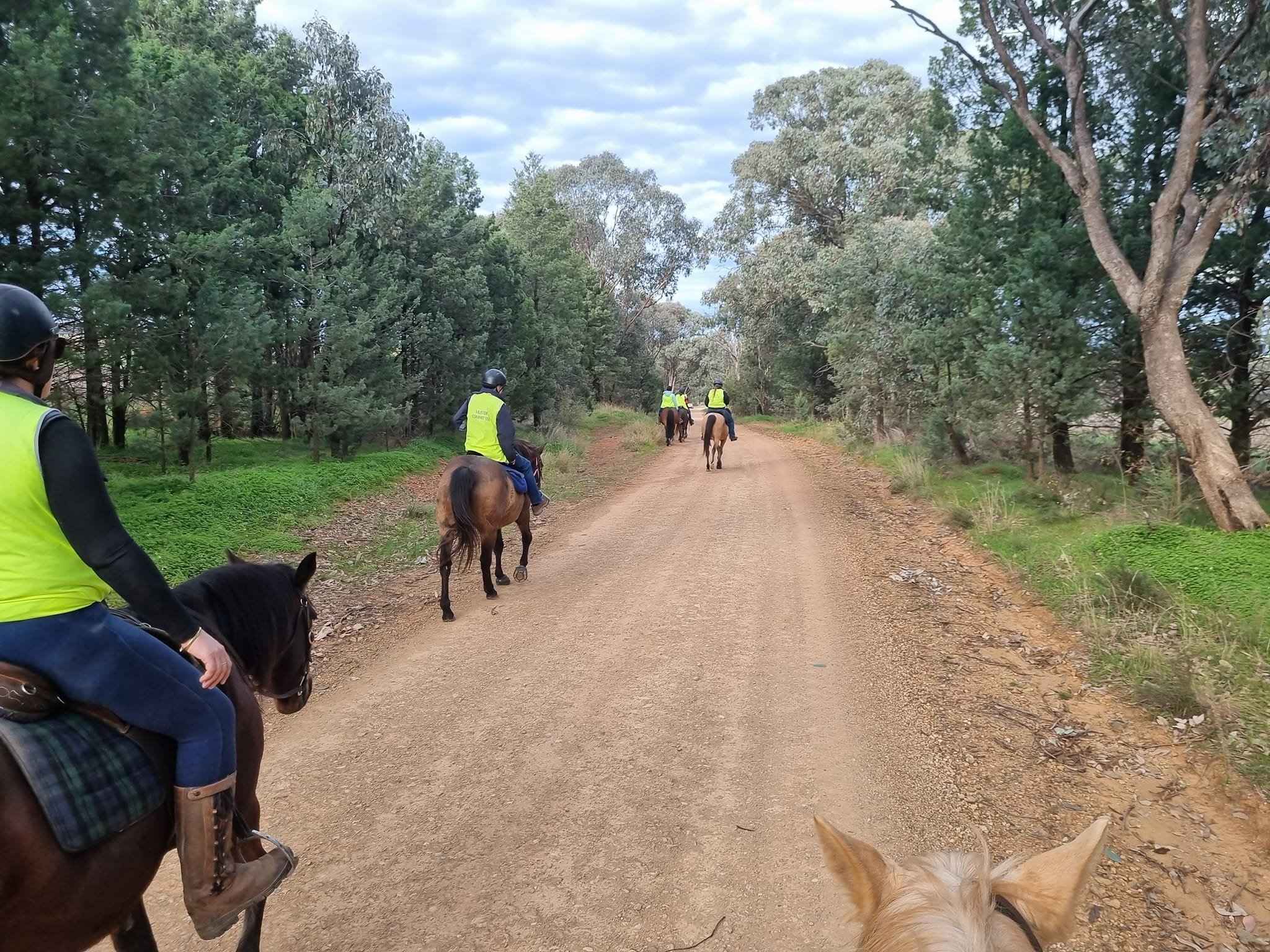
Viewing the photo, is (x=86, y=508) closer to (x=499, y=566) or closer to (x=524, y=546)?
(x=499, y=566)

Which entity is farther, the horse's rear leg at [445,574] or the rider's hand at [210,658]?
the horse's rear leg at [445,574]

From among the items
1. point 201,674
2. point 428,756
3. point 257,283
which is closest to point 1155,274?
point 428,756

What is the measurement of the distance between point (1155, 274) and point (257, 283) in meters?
14.8

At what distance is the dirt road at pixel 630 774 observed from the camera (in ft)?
9.57

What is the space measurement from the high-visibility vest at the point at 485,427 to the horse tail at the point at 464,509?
0.54m

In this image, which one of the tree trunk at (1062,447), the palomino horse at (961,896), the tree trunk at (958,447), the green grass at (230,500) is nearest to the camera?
the palomino horse at (961,896)

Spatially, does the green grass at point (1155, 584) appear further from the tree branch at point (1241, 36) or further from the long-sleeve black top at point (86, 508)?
the long-sleeve black top at point (86, 508)

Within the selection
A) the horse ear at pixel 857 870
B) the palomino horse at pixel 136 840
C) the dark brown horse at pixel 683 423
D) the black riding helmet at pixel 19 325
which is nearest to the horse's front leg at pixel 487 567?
the palomino horse at pixel 136 840

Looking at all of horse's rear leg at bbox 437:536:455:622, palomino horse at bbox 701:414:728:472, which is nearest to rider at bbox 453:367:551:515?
horse's rear leg at bbox 437:536:455:622

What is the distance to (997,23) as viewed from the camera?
10.2 meters

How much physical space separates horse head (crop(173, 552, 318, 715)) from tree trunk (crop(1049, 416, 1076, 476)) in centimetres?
1061

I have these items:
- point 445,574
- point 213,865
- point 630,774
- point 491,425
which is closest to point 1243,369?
point 491,425

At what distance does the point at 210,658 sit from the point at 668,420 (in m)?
23.0

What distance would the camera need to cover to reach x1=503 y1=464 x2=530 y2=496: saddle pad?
7.58m
